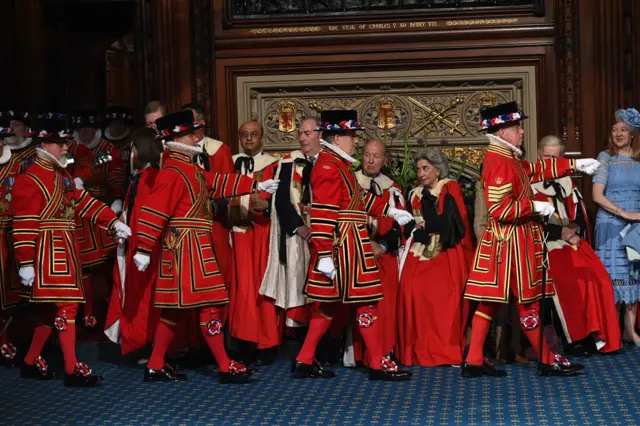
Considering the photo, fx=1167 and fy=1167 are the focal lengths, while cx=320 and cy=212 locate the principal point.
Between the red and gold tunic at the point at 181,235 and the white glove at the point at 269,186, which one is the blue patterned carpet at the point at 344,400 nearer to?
the red and gold tunic at the point at 181,235

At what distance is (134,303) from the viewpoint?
A: 7387 mm

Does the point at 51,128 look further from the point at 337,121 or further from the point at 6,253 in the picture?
the point at 337,121

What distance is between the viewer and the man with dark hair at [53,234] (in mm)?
6711

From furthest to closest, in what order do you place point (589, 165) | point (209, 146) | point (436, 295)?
1. point (209, 146)
2. point (436, 295)
3. point (589, 165)

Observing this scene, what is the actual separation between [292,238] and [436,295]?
97 centimetres

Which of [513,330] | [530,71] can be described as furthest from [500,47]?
[513,330]

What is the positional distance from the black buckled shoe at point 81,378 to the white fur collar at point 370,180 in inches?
79.8

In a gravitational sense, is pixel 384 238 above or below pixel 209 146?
below

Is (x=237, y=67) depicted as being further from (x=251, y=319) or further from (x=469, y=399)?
(x=469, y=399)

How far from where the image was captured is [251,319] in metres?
7.37

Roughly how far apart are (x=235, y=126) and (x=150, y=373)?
9.05ft

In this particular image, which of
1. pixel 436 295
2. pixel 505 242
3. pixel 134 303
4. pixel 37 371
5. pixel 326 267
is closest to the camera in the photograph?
pixel 326 267

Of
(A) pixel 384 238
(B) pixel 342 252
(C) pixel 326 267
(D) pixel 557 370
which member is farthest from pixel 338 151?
(D) pixel 557 370

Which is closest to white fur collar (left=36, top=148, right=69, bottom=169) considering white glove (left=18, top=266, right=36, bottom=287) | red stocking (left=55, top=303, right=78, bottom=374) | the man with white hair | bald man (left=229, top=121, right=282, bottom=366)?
white glove (left=18, top=266, right=36, bottom=287)
